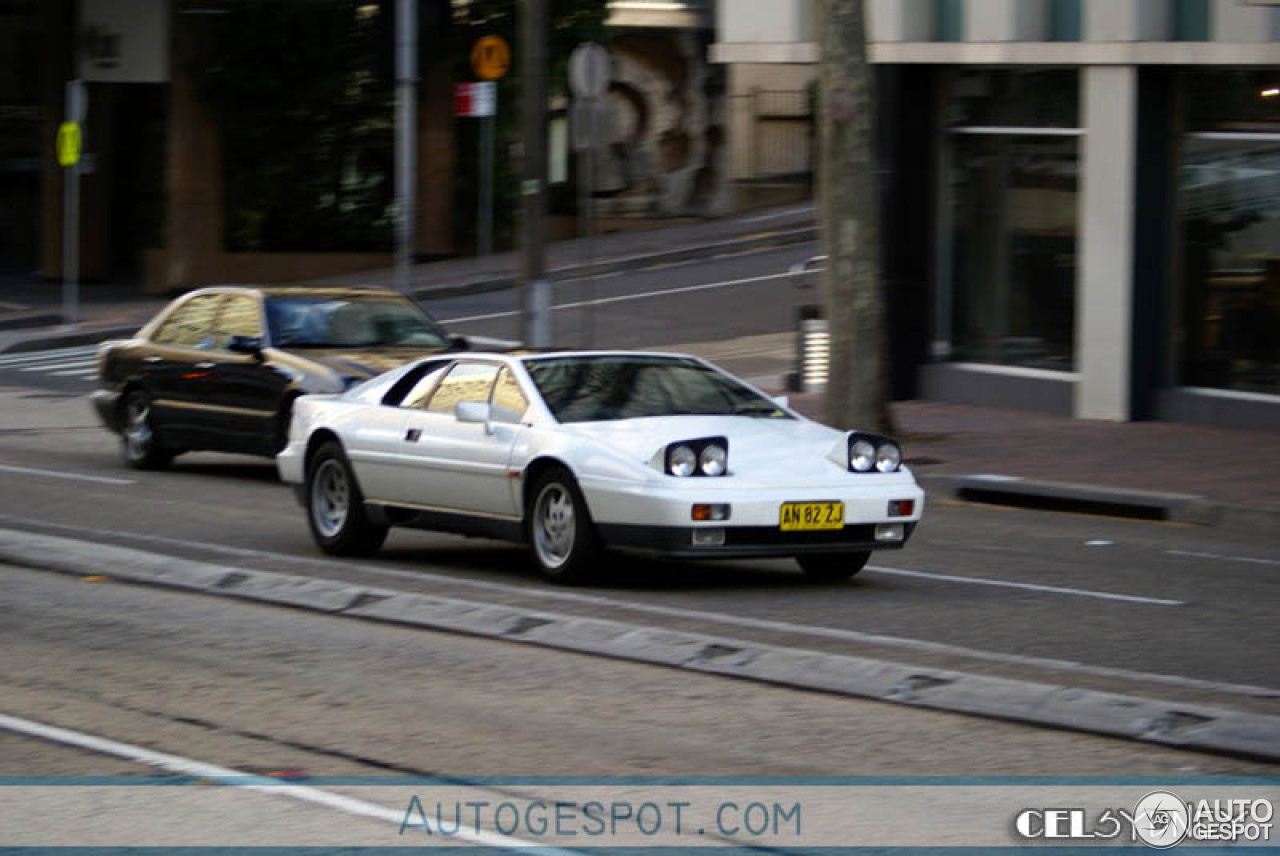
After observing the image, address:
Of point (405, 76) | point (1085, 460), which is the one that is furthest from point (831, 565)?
point (405, 76)

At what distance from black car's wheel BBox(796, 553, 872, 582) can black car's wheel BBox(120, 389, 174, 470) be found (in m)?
7.83

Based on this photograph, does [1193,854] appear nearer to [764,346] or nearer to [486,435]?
[486,435]

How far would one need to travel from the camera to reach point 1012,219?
22672 millimetres

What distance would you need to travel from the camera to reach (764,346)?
91.8 feet

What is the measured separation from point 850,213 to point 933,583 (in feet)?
23.6

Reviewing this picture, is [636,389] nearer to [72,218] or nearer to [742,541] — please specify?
[742,541]

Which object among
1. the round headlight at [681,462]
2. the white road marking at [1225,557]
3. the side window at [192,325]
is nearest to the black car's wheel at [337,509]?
the round headlight at [681,462]

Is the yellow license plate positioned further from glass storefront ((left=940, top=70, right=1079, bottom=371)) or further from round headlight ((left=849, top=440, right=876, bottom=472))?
glass storefront ((left=940, top=70, right=1079, bottom=371))

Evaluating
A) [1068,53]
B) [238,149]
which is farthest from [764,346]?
[238,149]

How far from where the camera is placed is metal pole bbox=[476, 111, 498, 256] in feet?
123

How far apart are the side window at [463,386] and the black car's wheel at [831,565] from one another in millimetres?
2000

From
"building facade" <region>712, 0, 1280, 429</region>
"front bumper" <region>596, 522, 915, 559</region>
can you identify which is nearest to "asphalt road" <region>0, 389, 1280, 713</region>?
"front bumper" <region>596, 522, 915, 559</region>

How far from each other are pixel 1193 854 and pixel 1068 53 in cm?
1629

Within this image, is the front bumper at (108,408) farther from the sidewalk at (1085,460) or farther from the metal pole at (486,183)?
the metal pole at (486,183)
